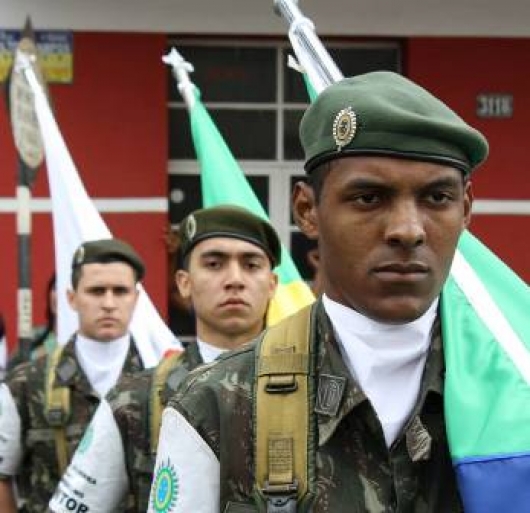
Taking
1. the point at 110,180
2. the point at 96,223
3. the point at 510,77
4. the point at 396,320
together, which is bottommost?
the point at 396,320

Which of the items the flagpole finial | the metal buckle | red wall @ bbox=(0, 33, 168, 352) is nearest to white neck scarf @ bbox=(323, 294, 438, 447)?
the metal buckle

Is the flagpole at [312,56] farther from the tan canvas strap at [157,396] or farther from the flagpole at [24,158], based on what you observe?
the flagpole at [24,158]

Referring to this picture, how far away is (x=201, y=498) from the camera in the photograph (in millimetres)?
1488

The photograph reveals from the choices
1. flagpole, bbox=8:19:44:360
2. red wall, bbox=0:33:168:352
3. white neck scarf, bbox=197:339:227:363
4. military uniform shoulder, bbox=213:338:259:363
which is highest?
red wall, bbox=0:33:168:352

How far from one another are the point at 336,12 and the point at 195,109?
3.05m

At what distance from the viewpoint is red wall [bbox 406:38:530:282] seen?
7.97 metres

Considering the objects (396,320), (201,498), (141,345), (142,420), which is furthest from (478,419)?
(141,345)

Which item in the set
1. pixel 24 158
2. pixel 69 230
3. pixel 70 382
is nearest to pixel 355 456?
pixel 70 382

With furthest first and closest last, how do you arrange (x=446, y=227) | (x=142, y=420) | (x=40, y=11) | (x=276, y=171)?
(x=276, y=171) → (x=40, y=11) → (x=142, y=420) → (x=446, y=227)

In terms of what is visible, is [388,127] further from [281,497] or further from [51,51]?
[51,51]

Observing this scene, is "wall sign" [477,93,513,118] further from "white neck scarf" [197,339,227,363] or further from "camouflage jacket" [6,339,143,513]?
"white neck scarf" [197,339,227,363]

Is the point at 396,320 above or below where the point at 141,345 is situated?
below

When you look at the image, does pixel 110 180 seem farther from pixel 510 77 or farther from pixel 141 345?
pixel 141 345

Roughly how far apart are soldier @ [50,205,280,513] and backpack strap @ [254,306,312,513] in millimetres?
1177
